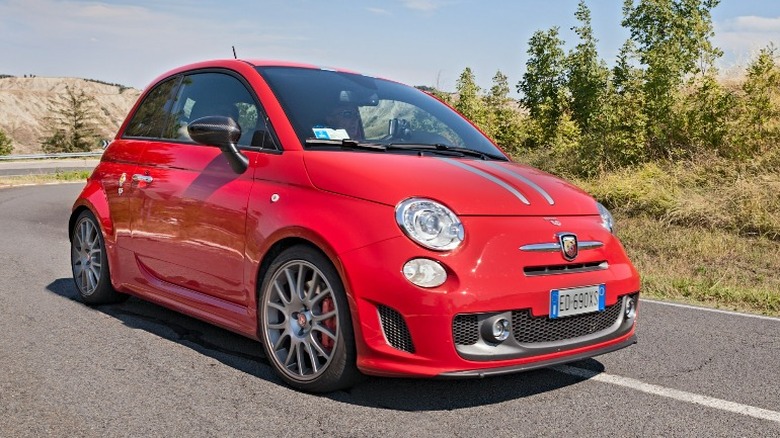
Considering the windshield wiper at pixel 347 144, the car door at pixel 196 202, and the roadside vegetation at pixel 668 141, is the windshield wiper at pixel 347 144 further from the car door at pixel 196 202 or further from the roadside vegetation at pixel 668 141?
the roadside vegetation at pixel 668 141

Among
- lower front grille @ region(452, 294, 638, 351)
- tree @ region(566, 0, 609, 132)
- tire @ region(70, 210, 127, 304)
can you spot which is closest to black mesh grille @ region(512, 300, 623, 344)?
lower front grille @ region(452, 294, 638, 351)

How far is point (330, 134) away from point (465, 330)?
1393mm

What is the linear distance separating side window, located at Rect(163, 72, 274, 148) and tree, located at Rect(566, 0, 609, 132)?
38.3 ft

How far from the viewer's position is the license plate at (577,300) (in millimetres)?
3725

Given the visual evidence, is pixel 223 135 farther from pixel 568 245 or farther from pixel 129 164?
pixel 568 245

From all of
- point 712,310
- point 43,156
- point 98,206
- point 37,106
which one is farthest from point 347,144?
point 37,106

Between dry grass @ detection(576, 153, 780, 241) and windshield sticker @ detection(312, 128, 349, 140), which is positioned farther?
dry grass @ detection(576, 153, 780, 241)

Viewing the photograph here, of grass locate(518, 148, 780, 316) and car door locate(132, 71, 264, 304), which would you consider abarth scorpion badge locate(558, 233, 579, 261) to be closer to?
car door locate(132, 71, 264, 304)

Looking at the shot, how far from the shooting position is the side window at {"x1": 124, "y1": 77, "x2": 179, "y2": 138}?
5.53 meters

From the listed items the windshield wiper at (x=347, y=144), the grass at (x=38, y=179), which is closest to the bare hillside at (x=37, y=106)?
the grass at (x=38, y=179)

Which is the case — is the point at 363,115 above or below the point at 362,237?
above

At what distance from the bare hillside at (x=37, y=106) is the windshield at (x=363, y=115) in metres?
123

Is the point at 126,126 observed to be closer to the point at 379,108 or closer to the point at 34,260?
the point at 379,108

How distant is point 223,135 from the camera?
4.38m
